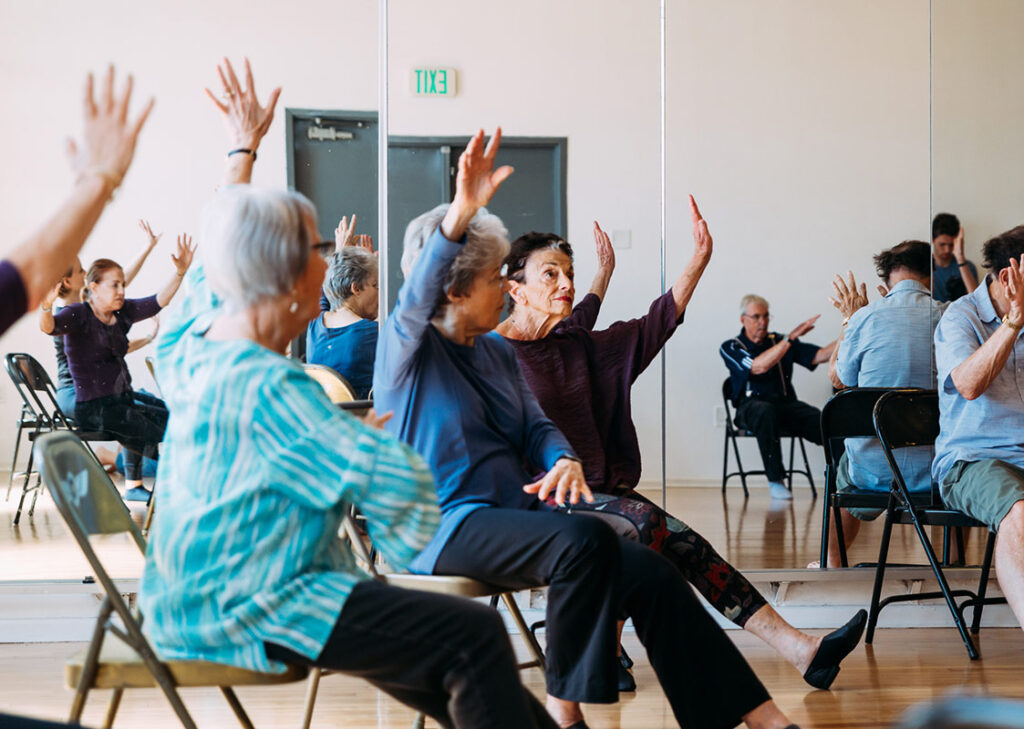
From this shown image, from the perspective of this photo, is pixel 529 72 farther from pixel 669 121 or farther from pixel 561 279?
pixel 561 279

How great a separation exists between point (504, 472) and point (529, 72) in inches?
72.0

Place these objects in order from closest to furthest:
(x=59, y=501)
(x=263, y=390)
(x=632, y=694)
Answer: (x=263, y=390), (x=59, y=501), (x=632, y=694)

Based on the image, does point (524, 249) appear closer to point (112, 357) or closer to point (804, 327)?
point (804, 327)

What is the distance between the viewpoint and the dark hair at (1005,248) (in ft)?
10.8

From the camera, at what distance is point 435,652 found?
4.97 ft

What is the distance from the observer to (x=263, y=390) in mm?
1464

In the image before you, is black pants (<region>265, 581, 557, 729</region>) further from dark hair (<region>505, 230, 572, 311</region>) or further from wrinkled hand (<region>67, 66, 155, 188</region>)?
dark hair (<region>505, 230, 572, 311</region>)

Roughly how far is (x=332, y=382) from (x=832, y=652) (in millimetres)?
1628

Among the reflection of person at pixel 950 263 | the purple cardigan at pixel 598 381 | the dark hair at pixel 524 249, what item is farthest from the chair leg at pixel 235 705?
the reflection of person at pixel 950 263

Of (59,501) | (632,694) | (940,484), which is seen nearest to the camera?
(59,501)

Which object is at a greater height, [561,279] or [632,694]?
[561,279]

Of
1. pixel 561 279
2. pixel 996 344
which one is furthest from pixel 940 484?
pixel 561 279

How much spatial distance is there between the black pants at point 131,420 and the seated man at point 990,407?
2.52 metres

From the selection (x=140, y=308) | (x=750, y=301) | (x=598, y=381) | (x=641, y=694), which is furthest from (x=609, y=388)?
(x=140, y=308)
